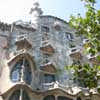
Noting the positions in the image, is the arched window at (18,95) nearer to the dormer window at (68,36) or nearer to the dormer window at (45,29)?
the dormer window at (45,29)

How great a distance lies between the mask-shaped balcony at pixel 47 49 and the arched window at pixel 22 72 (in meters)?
3.22

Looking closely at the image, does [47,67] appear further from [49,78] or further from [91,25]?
[91,25]

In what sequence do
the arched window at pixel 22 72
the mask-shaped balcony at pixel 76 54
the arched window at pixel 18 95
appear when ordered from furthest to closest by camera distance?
the mask-shaped balcony at pixel 76 54 < the arched window at pixel 22 72 < the arched window at pixel 18 95

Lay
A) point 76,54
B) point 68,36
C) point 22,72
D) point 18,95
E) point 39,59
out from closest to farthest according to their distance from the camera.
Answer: point 18,95 < point 22,72 < point 39,59 < point 76,54 < point 68,36

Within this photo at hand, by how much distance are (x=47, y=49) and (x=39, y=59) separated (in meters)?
1.66

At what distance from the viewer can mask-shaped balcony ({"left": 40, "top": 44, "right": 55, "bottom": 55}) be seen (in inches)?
1013

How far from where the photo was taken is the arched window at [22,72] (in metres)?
21.7

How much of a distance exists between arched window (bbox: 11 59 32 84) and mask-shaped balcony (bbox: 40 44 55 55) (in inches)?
127

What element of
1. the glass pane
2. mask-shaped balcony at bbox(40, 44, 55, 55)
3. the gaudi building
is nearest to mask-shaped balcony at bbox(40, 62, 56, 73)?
the gaudi building

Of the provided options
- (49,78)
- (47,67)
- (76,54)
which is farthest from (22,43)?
(76,54)

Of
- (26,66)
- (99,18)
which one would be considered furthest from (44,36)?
(99,18)

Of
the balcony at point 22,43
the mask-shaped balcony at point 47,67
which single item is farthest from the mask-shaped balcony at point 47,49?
the mask-shaped balcony at point 47,67

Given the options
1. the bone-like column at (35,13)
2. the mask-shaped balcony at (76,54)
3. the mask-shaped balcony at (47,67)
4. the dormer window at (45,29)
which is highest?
the bone-like column at (35,13)

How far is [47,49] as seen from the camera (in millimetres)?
25859
